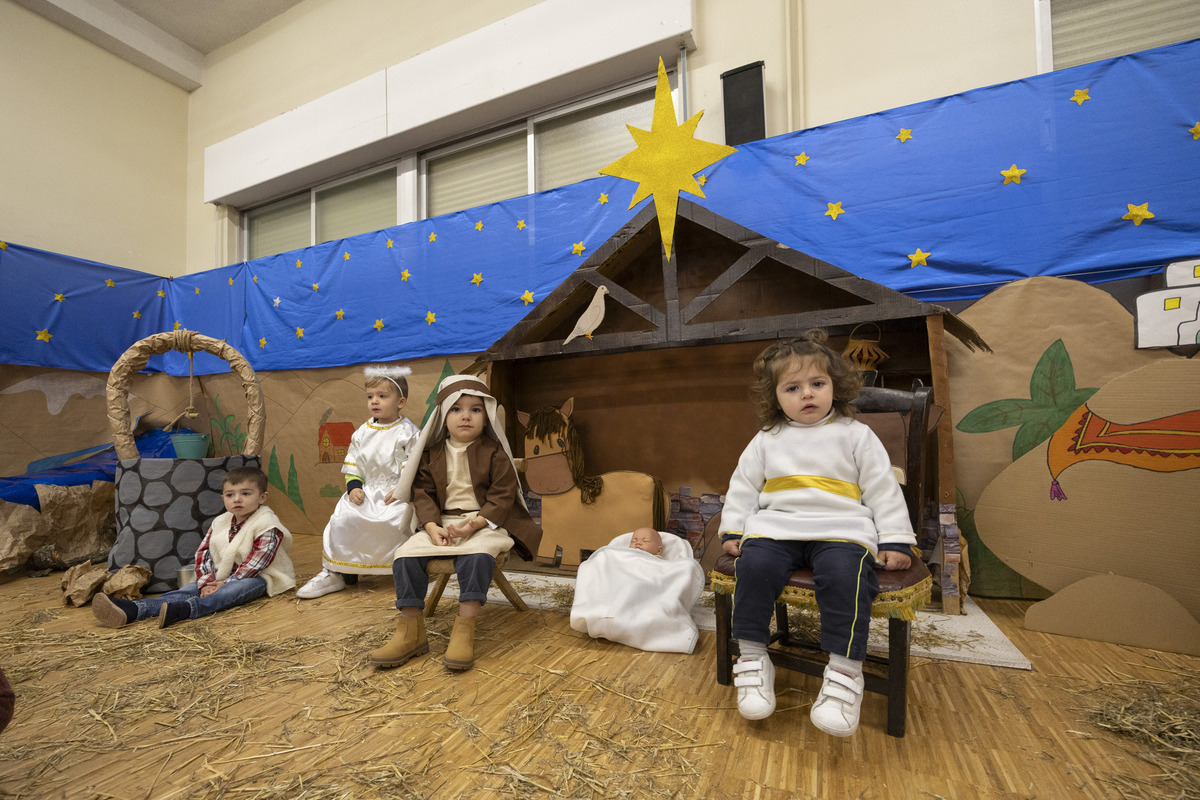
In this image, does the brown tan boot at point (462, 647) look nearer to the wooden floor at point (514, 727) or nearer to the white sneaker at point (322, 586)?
the wooden floor at point (514, 727)

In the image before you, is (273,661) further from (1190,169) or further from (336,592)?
(1190,169)

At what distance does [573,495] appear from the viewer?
3342mm

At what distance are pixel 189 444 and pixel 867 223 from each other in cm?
557

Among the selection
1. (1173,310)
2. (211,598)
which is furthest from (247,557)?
(1173,310)

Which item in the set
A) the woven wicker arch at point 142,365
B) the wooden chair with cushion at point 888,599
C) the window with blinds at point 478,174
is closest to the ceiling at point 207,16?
the window with blinds at point 478,174

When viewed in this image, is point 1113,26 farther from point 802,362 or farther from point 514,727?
point 514,727

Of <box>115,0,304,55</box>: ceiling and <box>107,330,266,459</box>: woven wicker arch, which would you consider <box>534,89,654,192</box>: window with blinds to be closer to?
<box>107,330,266,459</box>: woven wicker arch

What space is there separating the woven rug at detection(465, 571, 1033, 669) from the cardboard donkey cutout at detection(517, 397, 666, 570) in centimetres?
31

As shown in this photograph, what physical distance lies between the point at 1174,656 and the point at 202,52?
30.9ft

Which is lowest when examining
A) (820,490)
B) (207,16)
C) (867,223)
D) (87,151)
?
(820,490)

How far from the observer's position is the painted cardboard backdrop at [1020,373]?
8.62ft

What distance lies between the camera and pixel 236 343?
5.28m

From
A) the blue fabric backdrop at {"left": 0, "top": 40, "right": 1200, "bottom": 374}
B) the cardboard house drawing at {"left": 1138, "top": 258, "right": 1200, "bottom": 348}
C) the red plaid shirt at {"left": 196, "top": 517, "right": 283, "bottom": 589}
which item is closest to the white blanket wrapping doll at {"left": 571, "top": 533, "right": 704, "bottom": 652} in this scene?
the red plaid shirt at {"left": 196, "top": 517, "right": 283, "bottom": 589}

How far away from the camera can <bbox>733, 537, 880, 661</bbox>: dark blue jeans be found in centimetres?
156
